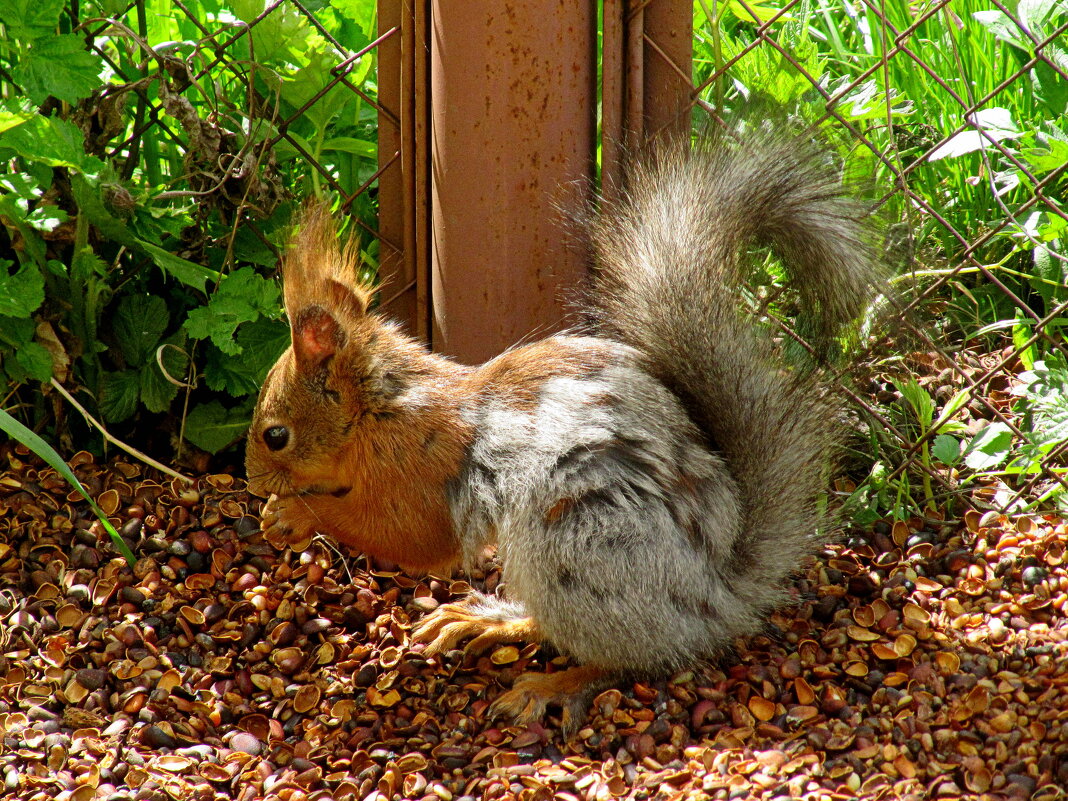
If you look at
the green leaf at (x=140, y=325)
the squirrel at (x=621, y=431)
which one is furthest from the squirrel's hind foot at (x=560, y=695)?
the green leaf at (x=140, y=325)

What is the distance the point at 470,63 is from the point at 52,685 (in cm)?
140

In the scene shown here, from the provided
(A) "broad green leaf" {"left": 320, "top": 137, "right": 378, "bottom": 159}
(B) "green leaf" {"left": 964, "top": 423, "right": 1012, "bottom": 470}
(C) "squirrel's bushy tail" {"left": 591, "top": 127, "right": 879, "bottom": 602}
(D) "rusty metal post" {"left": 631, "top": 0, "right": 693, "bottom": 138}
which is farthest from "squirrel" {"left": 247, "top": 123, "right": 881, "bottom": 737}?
(A) "broad green leaf" {"left": 320, "top": 137, "right": 378, "bottom": 159}

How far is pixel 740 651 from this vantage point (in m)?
2.14

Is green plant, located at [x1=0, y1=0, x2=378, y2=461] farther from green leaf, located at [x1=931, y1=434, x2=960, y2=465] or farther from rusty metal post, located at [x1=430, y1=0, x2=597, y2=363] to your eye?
green leaf, located at [x1=931, y1=434, x2=960, y2=465]

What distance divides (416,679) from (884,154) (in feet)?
4.61

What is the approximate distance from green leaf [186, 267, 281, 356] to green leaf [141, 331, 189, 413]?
111 mm

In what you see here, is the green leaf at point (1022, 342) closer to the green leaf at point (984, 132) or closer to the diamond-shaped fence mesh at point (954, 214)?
the diamond-shaped fence mesh at point (954, 214)

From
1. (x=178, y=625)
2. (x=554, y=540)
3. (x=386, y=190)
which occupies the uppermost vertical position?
(x=386, y=190)

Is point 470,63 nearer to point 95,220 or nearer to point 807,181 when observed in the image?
point 807,181

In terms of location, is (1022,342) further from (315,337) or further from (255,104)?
(255,104)

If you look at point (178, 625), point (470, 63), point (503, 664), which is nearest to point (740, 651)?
point (503, 664)

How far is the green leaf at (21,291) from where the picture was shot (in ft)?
7.48

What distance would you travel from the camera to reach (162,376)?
99.7 inches

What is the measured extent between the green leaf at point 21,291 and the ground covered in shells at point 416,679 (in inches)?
16.4
